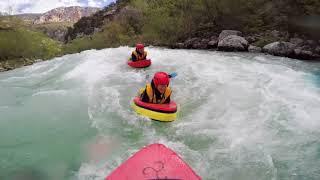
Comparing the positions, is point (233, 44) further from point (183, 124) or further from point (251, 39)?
point (183, 124)

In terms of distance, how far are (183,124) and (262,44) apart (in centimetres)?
1160

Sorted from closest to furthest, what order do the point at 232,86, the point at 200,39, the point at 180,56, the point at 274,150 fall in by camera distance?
the point at 274,150
the point at 232,86
the point at 180,56
the point at 200,39

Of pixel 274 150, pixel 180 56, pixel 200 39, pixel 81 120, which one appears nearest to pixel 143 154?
pixel 274 150

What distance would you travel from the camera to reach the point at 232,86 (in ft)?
39.3

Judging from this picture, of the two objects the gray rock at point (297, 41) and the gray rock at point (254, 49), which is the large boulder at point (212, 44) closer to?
the gray rock at point (254, 49)

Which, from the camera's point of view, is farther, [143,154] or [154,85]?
[154,85]

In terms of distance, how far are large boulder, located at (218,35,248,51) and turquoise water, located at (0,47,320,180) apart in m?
4.30

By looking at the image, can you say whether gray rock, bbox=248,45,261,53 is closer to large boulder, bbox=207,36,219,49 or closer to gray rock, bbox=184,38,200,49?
large boulder, bbox=207,36,219,49

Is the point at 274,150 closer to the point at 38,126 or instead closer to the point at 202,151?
the point at 202,151

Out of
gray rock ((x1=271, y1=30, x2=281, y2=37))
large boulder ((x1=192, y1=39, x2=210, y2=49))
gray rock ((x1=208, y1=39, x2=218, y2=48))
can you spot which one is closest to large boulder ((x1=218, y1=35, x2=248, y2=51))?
gray rock ((x1=208, y1=39, x2=218, y2=48))

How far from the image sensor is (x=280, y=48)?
17.6m

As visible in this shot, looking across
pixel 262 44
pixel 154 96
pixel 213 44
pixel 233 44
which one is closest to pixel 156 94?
pixel 154 96

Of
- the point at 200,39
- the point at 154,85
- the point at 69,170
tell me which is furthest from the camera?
the point at 200,39

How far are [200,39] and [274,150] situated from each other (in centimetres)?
1509
